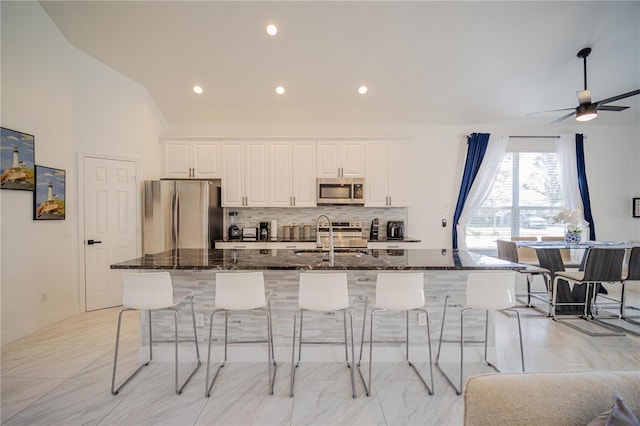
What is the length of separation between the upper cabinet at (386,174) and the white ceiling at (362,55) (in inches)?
24.2

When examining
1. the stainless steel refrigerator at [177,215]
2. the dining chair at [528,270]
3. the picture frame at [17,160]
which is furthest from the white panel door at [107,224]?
the dining chair at [528,270]

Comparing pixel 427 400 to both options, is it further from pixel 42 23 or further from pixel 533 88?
pixel 42 23

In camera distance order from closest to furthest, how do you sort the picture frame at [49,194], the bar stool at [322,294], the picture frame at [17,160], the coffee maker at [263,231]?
the bar stool at [322,294], the picture frame at [17,160], the picture frame at [49,194], the coffee maker at [263,231]

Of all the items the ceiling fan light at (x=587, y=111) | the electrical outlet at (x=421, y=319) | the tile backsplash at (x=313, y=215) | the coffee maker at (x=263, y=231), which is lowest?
the electrical outlet at (x=421, y=319)

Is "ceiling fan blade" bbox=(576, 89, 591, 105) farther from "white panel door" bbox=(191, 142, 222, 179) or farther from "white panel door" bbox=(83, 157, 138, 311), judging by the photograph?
"white panel door" bbox=(83, 157, 138, 311)

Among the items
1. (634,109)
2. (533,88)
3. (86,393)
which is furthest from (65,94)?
(634,109)

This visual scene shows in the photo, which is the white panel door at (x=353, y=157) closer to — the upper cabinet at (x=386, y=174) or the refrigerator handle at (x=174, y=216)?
the upper cabinet at (x=386, y=174)

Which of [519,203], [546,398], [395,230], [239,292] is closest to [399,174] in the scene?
[395,230]

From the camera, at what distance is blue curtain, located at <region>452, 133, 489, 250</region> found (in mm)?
5121

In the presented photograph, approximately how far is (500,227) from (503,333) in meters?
2.75

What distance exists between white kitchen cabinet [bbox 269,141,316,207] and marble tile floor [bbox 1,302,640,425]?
2.78 metres

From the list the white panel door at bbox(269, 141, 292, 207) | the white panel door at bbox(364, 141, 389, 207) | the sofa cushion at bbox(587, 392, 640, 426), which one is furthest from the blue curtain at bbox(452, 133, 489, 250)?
the sofa cushion at bbox(587, 392, 640, 426)

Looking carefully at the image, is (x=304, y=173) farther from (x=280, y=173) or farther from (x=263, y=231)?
(x=263, y=231)

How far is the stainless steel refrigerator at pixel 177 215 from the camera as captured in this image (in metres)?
4.35
